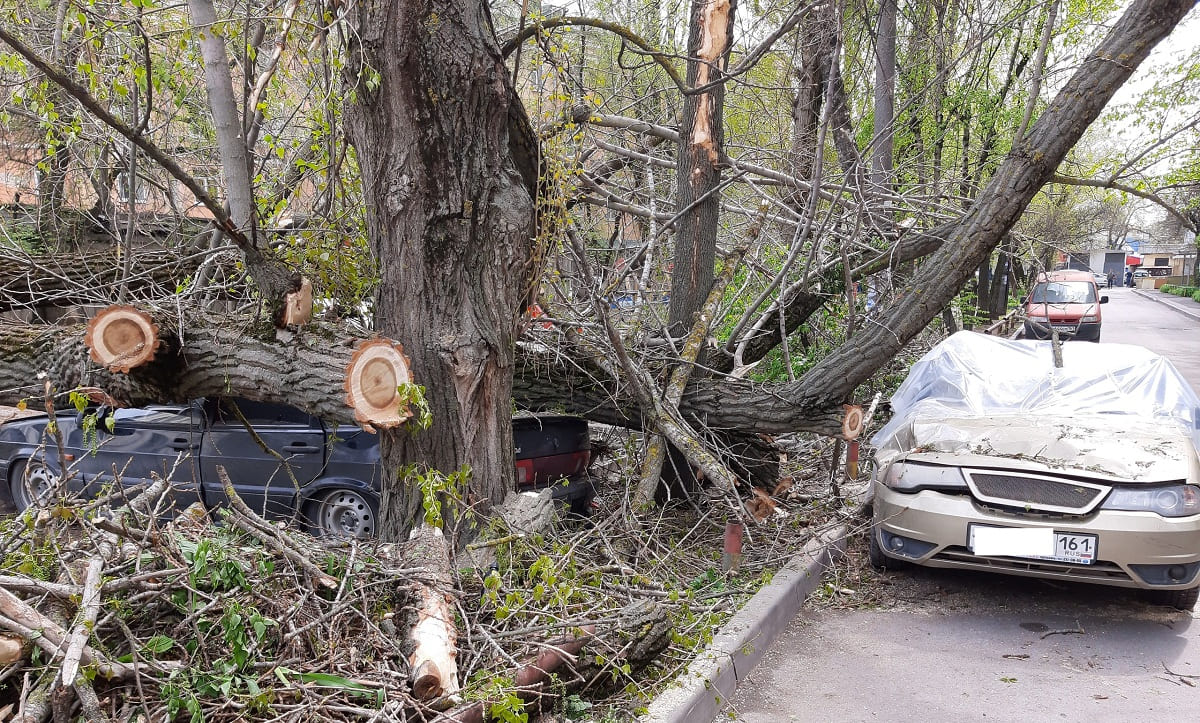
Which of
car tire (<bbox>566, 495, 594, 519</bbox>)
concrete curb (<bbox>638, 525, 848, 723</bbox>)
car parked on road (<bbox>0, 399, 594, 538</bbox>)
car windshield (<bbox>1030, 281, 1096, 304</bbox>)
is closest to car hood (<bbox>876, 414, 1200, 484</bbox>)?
concrete curb (<bbox>638, 525, 848, 723</bbox>)

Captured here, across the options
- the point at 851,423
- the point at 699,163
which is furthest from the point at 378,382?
the point at 699,163

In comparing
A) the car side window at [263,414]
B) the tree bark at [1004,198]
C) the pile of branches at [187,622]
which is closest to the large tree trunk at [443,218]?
the pile of branches at [187,622]

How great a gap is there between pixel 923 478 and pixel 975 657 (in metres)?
1.03

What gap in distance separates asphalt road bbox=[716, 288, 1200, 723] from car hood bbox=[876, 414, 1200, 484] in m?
0.92

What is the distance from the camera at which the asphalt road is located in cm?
370

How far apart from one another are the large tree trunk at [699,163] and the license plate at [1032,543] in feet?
8.85

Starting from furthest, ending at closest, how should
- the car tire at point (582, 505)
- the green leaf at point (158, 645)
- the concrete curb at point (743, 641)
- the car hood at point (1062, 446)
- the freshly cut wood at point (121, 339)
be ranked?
1. the car tire at point (582, 505)
2. the freshly cut wood at point (121, 339)
3. the car hood at point (1062, 446)
4. the concrete curb at point (743, 641)
5. the green leaf at point (158, 645)

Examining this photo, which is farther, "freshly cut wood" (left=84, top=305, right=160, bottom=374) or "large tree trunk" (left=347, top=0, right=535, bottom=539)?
"freshly cut wood" (left=84, top=305, right=160, bottom=374)

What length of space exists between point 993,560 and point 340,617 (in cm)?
353

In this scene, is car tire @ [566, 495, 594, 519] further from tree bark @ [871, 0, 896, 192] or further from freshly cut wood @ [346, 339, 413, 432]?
tree bark @ [871, 0, 896, 192]

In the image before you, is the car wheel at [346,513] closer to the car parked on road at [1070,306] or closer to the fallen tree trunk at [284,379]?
the fallen tree trunk at [284,379]

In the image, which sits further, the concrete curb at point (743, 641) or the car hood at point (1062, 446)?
the car hood at point (1062, 446)

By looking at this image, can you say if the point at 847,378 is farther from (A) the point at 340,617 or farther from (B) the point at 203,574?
(B) the point at 203,574

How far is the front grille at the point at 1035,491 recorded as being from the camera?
4.36 m
